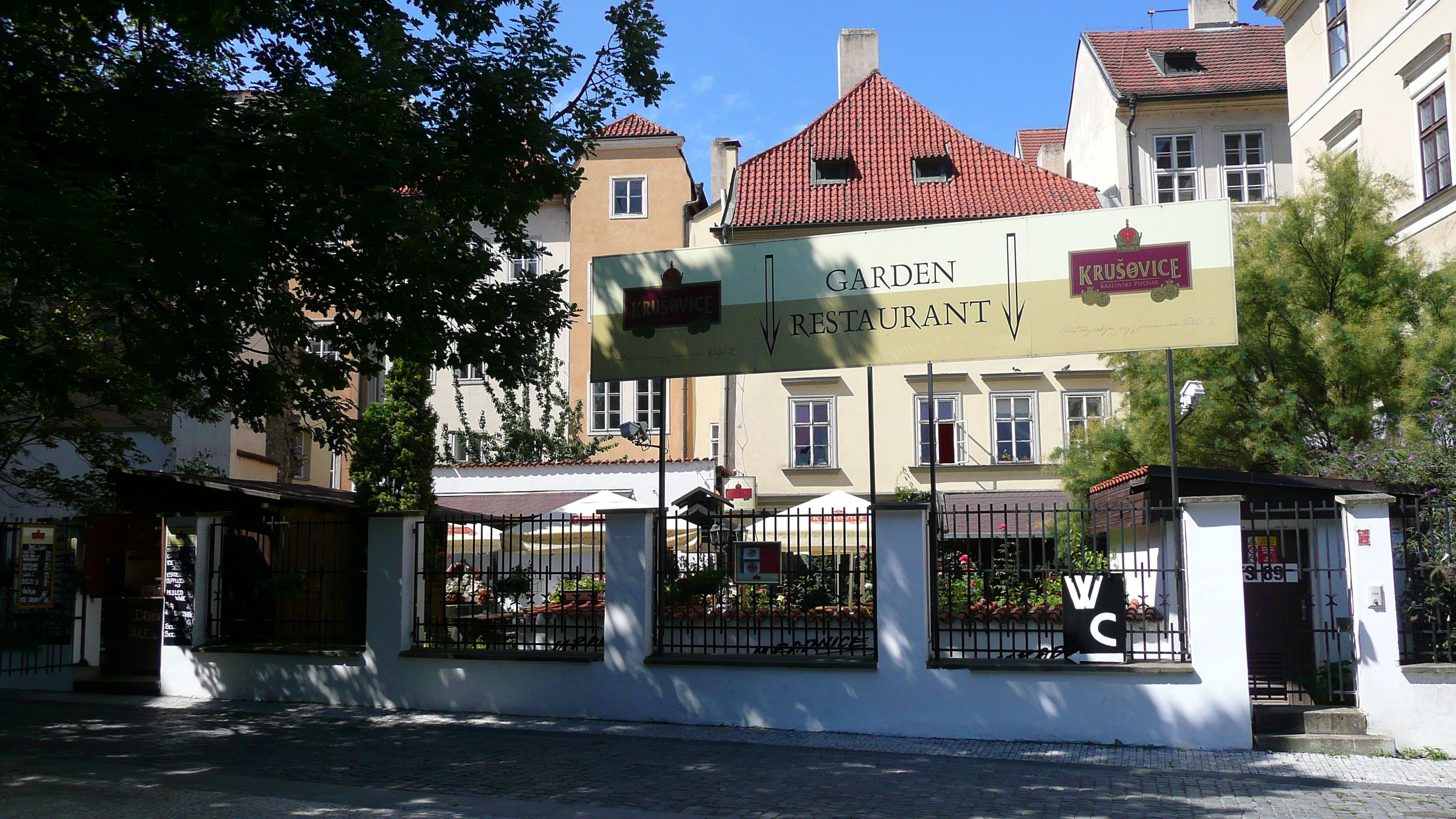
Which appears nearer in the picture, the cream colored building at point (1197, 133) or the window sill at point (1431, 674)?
the window sill at point (1431, 674)

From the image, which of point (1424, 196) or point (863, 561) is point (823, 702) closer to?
point (863, 561)

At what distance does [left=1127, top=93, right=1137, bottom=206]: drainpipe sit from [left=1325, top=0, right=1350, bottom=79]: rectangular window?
6182 mm

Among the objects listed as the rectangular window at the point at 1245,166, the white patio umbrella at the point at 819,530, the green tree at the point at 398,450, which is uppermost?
the rectangular window at the point at 1245,166

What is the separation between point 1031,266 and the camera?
1234 cm

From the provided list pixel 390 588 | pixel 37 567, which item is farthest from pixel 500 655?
pixel 37 567

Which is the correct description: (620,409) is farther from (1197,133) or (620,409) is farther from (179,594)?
(179,594)

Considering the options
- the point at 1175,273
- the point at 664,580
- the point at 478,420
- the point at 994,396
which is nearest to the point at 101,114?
the point at 664,580

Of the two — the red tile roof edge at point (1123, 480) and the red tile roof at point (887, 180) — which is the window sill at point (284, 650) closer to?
the red tile roof edge at point (1123, 480)

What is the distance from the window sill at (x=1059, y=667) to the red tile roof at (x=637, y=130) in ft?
87.7

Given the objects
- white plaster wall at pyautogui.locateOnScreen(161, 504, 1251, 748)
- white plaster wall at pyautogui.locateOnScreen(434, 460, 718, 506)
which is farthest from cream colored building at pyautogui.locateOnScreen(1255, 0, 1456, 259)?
white plaster wall at pyautogui.locateOnScreen(434, 460, 718, 506)

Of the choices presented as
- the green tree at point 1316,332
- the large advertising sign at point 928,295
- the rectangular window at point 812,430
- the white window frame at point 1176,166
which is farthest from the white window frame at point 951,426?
the large advertising sign at point 928,295

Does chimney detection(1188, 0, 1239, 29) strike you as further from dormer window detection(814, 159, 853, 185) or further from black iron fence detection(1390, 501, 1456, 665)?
black iron fence detection(1390, 501, 1456, 665)

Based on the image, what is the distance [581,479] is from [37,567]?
47.8 feet

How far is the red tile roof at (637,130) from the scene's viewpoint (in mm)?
35719
